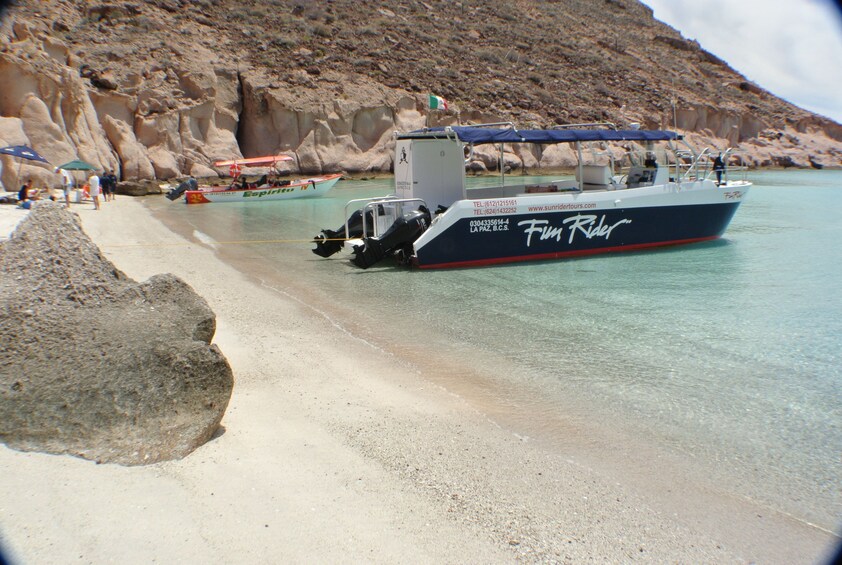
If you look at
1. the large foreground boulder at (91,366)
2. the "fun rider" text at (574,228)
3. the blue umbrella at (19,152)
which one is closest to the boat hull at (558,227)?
the "fun rider" text at (574,228)

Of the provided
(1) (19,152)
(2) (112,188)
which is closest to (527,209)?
(1) (19,152)

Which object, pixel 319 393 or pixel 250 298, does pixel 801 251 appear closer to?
pixel 250 298

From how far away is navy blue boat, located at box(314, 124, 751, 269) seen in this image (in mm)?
13953

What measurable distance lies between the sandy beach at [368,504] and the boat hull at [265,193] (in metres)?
28.9

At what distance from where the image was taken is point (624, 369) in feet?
24.8

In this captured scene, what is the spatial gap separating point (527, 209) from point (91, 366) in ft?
35.0

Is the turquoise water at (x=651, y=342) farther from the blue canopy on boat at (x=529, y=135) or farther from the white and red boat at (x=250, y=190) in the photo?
the white and red boat at (x=250, y=190)

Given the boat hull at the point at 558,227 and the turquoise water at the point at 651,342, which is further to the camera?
the boat hull at the point at 558,227

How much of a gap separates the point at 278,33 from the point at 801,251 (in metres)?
48.6

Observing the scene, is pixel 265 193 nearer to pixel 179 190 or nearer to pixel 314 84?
pixel 179 190

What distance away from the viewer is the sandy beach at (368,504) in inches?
148

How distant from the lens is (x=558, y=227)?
575 inches

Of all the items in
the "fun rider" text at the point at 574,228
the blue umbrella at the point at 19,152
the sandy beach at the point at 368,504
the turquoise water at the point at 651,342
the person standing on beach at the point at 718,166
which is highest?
the blue umbrella at the point at 19,152

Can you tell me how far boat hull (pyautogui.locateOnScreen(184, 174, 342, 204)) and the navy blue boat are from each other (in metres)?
19.6
